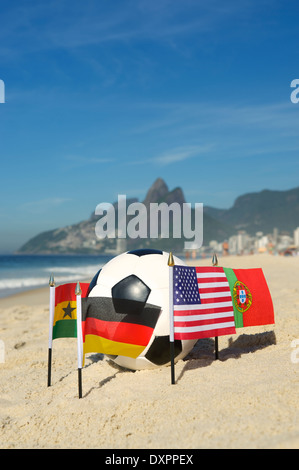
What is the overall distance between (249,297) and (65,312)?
254 cm

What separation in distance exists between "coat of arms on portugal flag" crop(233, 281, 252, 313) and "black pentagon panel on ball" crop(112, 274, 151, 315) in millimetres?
1284

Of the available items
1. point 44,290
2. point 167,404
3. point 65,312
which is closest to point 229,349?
point 167,404

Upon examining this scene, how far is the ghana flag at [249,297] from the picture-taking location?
5289mm

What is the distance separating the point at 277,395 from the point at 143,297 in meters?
1.86

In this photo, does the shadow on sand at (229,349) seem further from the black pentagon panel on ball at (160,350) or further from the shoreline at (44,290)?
the shoreline at (44,290)

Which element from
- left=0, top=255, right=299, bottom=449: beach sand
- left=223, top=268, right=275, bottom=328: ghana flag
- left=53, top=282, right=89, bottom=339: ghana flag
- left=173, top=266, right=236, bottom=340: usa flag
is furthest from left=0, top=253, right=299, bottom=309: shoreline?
left=173, top=266, right=236, bottom=340: usa flag

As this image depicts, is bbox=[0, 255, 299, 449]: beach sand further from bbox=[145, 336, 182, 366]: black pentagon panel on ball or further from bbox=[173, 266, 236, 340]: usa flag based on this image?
bbox=[173, 266, 236, 340]: usa flag

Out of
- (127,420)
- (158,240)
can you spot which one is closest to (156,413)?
(127,420)

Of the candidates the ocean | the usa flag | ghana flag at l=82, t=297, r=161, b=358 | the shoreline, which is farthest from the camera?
the ocean

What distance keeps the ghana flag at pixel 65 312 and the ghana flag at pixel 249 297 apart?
213 cm

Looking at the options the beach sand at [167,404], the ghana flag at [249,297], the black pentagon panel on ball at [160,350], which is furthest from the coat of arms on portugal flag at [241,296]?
the black pentagon panel on ball at [160,350]

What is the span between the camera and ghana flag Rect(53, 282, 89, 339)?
511cm
